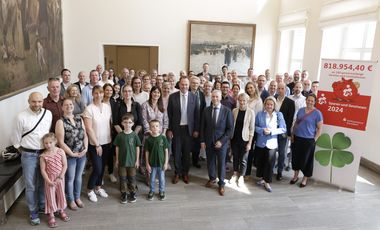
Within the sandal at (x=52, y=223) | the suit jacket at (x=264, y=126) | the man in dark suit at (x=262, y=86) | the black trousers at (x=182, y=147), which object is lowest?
the sandal at (x=52, y=223)

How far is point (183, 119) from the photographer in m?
4.27

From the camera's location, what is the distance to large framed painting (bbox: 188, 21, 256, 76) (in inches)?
357

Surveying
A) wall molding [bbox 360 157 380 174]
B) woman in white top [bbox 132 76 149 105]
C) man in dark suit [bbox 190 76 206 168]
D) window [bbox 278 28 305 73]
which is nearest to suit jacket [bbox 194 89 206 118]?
man in dark suit [bbox 190 76 206 168]

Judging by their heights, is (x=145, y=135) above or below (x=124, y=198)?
above

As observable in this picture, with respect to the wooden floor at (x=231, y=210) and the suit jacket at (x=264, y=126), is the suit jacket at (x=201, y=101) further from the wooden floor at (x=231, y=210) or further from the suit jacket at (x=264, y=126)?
the wooden floor at (x=231, y=210)

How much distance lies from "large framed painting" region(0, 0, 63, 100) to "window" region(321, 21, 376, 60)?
6332 mm

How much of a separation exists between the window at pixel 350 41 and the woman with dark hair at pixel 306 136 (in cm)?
261

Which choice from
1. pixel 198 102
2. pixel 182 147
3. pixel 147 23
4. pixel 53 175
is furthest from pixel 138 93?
pixel 147 23

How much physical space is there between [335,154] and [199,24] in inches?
239

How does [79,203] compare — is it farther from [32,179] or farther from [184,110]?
[184,110]

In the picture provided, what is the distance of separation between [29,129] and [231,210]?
2.62 meters

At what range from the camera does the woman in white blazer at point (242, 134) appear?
13.7ft

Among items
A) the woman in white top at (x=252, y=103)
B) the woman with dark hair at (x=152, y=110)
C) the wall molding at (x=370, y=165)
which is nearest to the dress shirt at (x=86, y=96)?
the woman with dark hair at (x=152, y=110)

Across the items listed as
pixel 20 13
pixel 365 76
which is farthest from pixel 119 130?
pixel 365 76
